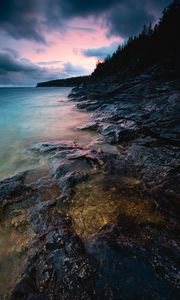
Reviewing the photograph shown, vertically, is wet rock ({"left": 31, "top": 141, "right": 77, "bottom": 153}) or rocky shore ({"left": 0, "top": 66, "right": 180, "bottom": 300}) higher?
rocky shore ({"left": 0, "top": 66, "right": 180, "bottom": 300})

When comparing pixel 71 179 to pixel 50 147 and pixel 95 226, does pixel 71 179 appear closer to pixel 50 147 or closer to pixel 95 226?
pixel 95 226

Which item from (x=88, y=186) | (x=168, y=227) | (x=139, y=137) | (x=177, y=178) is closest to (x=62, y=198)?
(x=88, y=186)

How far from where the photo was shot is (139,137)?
764 centimetres

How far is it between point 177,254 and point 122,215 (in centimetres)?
107

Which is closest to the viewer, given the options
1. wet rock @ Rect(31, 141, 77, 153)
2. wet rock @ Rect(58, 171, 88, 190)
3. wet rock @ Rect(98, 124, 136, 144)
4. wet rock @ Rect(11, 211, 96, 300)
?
wet rock @ Rect(11, 211, 96, 300)

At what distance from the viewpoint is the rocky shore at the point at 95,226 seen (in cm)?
213

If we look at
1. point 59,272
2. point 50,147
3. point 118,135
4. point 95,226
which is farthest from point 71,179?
point 118,135

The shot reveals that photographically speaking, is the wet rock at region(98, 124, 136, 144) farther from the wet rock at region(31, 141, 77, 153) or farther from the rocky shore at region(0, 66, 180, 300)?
the wet rock at region(31, 141, 77, 153)

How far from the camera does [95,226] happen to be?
316cm

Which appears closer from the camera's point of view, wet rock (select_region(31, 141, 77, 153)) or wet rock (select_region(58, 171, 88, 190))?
wet rock (select_region(58, 171, 88, 190))

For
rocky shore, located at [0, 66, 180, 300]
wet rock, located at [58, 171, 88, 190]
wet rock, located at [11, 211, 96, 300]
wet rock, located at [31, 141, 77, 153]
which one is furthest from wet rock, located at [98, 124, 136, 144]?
wet rock, located at [11, 211, 96, 300]

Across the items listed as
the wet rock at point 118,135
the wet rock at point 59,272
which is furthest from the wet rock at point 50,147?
the wet rock at point 59,272

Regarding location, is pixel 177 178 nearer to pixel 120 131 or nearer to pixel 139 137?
pixel 139 137

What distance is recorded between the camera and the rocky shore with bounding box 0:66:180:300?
7.00ft
